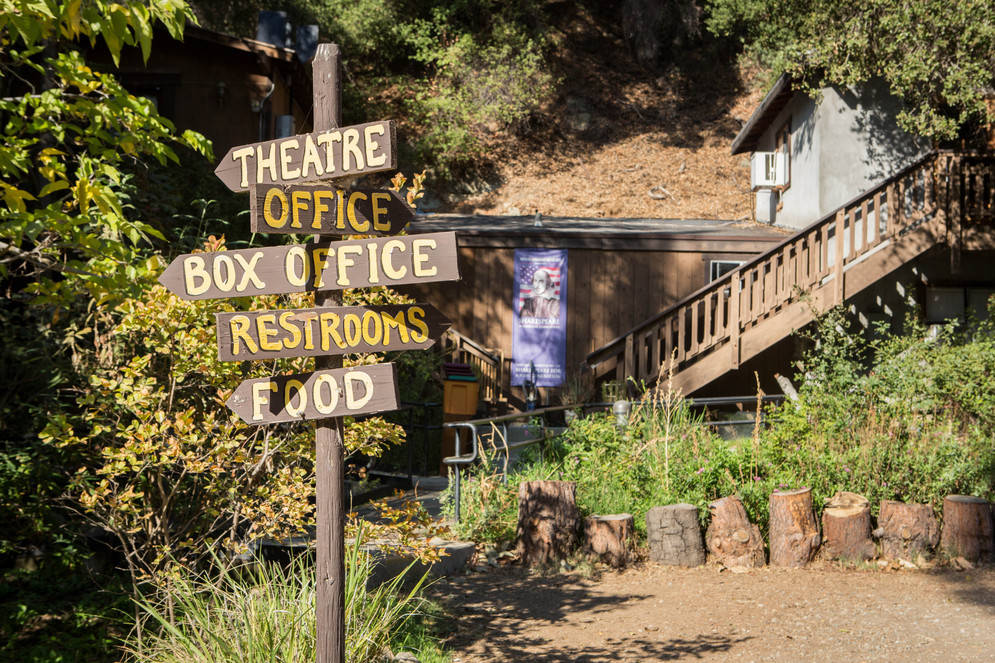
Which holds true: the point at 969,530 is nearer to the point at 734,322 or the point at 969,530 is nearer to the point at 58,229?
the point at 734,322

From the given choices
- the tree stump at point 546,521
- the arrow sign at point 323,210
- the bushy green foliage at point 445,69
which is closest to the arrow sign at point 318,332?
the arrow sign at point 323,210

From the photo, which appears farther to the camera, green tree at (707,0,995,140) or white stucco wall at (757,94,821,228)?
white stucco wall at (757,94,821,228)

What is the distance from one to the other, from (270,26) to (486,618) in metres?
12.5

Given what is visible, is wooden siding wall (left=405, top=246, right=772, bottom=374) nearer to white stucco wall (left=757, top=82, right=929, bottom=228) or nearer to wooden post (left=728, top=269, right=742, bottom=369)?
white stucco wall (left=757, top=82, right=929, bottom=228)

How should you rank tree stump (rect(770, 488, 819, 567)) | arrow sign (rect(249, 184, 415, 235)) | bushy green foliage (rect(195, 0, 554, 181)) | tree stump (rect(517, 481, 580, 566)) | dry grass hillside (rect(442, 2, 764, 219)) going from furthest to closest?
dry grass hillside (rect(442, 2, 764, 219))
bushy green foliage (rect(195, 0, 554, 181))
tree stump (rect(517, 481, 580, 566))
tree stump (rect(770, 488, 819, 567))
arrow sign (rect(249, 184, 415, 235))

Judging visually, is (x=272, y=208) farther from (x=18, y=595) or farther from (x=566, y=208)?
(x=566, y=208)

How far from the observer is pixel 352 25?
31.7 metres

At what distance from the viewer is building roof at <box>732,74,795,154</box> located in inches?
663

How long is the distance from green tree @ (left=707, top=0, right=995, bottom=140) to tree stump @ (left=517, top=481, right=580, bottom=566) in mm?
8042

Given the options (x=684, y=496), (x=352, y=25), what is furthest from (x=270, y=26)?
(x=352, y=25)

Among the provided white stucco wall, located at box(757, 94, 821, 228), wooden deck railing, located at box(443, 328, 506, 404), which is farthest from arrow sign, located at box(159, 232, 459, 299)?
white stucco wall, located at box(757, 94, 821, 228)

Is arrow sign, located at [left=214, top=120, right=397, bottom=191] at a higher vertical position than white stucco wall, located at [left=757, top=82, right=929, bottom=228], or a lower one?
lower

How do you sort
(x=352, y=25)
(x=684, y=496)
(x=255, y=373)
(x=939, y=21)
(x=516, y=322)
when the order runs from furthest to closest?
(x=352, y=25) → (x=516, y=322) → (x=939, y=21) → (x=684, y=496) → (x=255, y=373)

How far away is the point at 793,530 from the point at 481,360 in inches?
357
